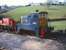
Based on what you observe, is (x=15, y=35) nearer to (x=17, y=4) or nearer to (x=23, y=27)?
(x=23, y=27)

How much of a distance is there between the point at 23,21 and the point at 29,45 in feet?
0.67

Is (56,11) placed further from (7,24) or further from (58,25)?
(7,24)

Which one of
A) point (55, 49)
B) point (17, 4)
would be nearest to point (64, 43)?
point (55, 49)

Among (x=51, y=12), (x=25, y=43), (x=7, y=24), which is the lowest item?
(x=25, y=43)

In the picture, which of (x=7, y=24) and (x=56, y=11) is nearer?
(x=56, y=11)

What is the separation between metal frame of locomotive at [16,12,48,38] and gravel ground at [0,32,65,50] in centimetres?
5

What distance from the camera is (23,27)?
1812 mm

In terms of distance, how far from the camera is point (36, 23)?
5.82 ft

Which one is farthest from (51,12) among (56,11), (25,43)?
(25,43)

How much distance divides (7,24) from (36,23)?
0.26 metres

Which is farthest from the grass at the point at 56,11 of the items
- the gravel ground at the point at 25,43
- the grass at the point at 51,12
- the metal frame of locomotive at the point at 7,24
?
the metal frame of locomotive at the point at 7,24

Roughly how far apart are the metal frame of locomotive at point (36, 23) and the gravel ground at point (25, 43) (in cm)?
5

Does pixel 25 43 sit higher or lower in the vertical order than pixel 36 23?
lower

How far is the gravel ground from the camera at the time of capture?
69.4 inches
